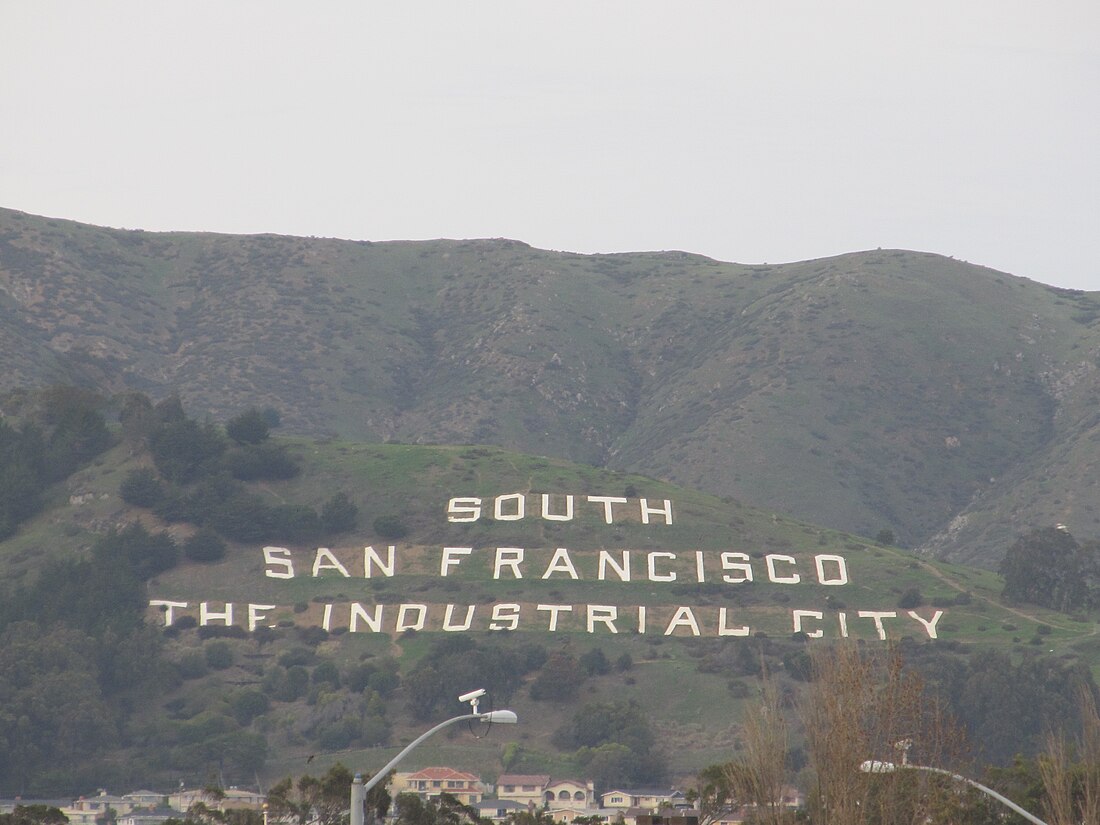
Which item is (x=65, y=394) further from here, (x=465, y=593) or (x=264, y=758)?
(x=264, y=758)

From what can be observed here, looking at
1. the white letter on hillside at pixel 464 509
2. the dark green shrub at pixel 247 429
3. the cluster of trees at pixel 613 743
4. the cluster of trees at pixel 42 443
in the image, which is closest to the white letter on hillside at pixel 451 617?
the white letter on hillside at pixel 464 509

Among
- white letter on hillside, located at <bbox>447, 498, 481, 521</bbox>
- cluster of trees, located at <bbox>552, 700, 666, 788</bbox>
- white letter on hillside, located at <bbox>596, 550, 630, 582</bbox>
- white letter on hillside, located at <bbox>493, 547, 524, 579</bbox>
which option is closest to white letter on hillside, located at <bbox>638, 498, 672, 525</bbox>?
white letter on hillside, located at <bbox>596, 550, 630, 582</bbox>

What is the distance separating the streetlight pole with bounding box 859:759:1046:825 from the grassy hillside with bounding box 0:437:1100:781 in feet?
206

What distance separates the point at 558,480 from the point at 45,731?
51.3 metres

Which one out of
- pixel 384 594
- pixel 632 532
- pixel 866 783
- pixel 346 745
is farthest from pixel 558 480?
pixel 866 783

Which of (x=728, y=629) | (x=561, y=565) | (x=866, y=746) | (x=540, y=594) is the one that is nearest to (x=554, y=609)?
(x=540, y=594)

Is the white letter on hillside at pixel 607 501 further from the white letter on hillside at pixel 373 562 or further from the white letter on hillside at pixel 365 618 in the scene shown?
the white letter on hillside at pixel 365 618

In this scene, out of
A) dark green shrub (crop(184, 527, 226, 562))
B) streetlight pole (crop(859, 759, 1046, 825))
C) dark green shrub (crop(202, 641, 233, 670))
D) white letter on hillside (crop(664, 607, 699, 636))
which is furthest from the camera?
dark green shrub (crop(184, 527, 226, 562))

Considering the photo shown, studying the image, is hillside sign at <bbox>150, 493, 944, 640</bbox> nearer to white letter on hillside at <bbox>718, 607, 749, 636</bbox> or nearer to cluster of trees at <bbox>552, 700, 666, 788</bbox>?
white letter on hillside at <bbox>718, 607, 749, 636</bbox>

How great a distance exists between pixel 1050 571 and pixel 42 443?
8828 cm

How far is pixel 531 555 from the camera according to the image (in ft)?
442

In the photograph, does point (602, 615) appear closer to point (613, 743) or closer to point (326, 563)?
point (613, 743)

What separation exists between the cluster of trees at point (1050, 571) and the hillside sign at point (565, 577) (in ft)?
37.2

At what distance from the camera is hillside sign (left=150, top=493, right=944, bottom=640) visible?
12581 cm
